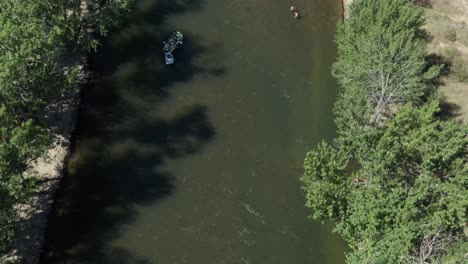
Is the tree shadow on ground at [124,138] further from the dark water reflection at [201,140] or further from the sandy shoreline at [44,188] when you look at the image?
the sandy shoreline at [44,188]

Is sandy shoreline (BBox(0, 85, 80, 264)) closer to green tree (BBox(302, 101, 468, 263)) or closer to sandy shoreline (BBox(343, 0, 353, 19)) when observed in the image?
green tree (BBox(302, 101, 468, 263))

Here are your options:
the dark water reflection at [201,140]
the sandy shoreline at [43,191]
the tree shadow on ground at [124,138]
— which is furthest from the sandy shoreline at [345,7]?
the sandy shoreline at [43,191]

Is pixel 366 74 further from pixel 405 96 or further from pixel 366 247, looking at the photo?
pixel 366 247

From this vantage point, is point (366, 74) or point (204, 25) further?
point (204, 25)

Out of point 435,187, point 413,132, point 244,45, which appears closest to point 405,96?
point 413,132

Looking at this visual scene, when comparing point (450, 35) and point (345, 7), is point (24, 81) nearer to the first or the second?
point (345, 7)

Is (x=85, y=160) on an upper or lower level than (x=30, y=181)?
upper
